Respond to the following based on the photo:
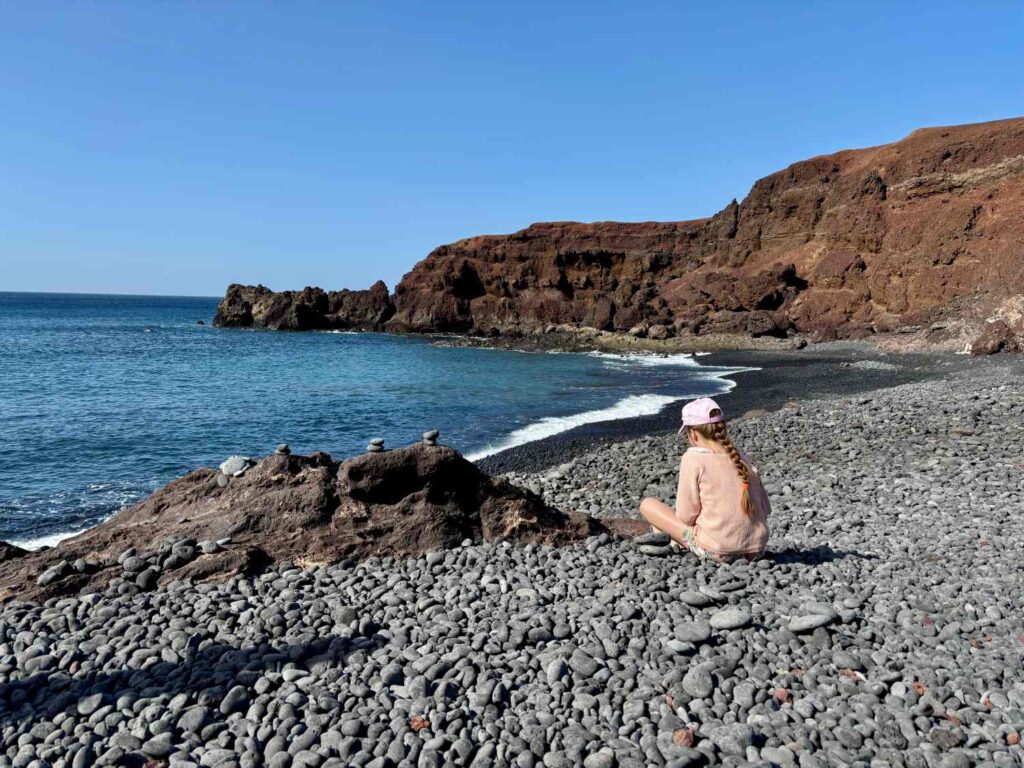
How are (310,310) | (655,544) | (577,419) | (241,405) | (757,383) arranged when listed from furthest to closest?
(310,310), (757,383), (241,405), (577,419), (655,544)

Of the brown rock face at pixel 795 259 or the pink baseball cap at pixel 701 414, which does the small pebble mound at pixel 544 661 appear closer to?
the pink baseball cap at pixel 701 414

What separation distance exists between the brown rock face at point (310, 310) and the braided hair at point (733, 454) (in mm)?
83623

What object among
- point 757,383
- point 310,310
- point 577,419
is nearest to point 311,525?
point 577,419

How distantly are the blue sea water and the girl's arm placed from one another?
11.5 metres

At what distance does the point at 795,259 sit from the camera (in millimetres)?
70562

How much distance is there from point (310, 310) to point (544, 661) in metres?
89.0

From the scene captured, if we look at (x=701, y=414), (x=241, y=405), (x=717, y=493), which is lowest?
(x=241, y=405)

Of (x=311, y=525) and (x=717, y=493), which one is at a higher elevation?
(x=717, y=493)

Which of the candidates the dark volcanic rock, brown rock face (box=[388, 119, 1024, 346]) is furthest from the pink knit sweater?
brown rock face (box=[388, 119, 1024, 346])

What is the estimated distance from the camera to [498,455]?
19047 millimetres

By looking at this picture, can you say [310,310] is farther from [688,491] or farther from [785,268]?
[688,491]

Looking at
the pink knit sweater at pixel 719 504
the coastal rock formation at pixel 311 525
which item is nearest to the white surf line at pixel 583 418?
the coastal rock formation at pixel 311 525

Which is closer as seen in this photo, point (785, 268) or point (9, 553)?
point (9, 553)

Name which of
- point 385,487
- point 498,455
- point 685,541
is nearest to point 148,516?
point 385,487
